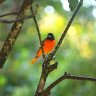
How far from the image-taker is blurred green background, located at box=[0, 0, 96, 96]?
669 cm

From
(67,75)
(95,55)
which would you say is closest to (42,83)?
(67,75)

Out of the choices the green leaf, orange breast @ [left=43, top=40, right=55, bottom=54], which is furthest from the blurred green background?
the green leaf

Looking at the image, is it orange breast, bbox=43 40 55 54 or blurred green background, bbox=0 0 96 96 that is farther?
blurred green background, bbox=0 0 96 96

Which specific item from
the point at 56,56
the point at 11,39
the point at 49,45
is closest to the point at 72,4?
the point at 11,39

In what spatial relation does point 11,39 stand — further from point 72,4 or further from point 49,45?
point 49,45

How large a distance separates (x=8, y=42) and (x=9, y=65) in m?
7.01

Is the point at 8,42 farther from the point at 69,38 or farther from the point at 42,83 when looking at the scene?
the point at 69,38

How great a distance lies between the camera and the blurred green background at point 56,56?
669cm

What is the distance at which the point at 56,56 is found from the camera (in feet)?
23.7

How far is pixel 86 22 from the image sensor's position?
9.55 metres

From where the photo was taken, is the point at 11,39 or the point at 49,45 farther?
the point at 49,45

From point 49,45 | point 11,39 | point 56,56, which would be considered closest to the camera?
point 11,39

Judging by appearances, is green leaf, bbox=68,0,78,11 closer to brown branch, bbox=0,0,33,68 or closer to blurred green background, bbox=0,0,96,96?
brown branch, bbox=0,0,33,68

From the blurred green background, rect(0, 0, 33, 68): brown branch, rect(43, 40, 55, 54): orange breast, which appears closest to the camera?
rect(0, 0, 33, 68): brown branch
